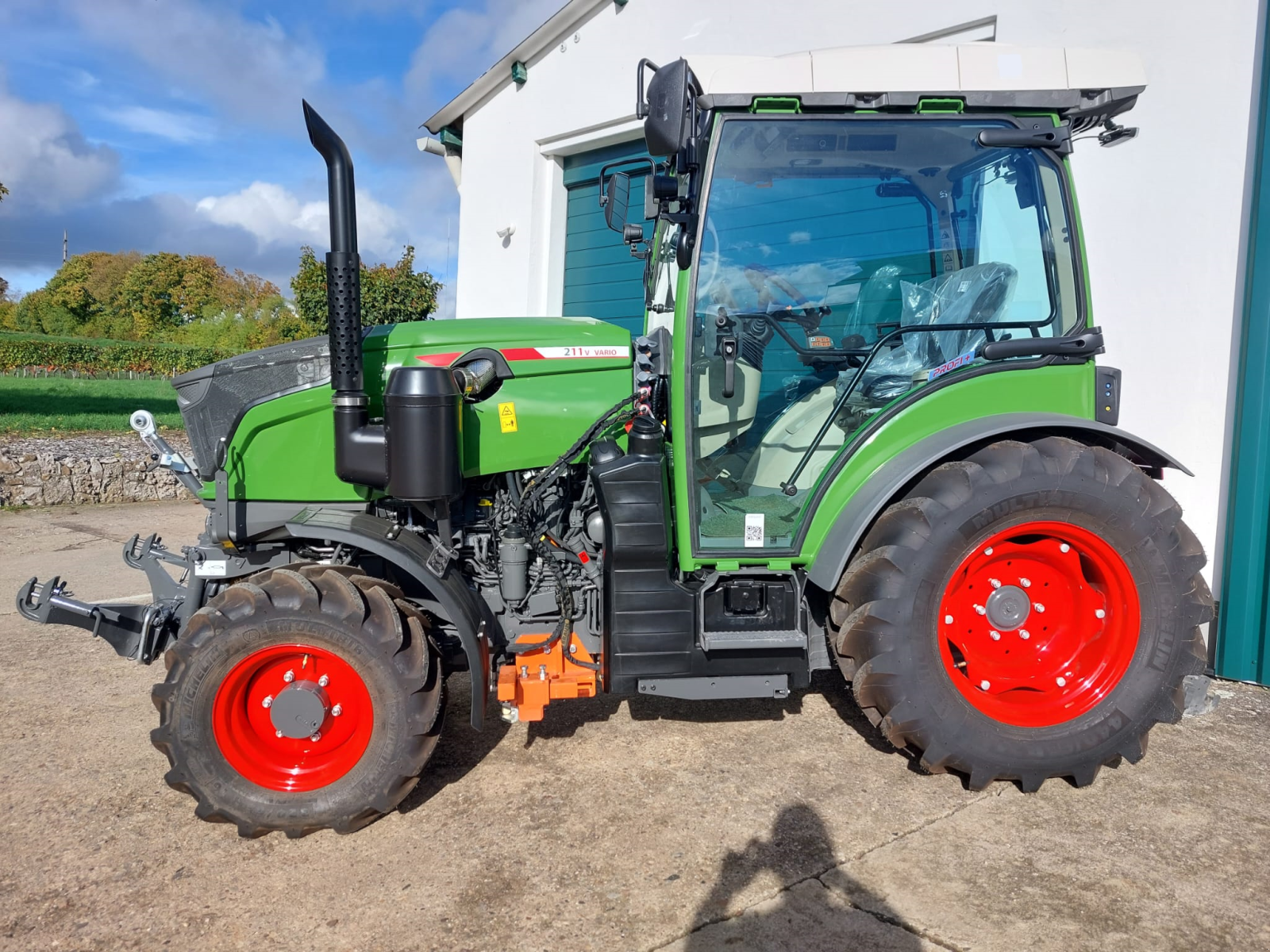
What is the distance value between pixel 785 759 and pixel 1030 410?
1518 millimetres

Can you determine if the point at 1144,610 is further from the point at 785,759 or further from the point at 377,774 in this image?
the point at 377,774

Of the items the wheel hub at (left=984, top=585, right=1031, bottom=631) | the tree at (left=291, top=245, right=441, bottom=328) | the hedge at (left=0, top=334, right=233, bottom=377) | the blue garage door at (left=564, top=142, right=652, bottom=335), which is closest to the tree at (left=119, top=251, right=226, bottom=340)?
the hedge at (left=0, top=334, right=233, bottom=377)

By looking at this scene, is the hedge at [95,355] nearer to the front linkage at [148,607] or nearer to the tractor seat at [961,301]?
the front linkage at [148,607]

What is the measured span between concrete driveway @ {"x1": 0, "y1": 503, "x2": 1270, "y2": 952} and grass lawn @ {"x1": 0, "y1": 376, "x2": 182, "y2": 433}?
15.2 ft

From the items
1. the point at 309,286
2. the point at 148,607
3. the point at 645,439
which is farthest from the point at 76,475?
the point at 309,286

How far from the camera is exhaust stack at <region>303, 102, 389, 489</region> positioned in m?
2.56

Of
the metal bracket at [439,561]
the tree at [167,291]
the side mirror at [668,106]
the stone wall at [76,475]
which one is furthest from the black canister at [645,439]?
the tree at [167,291]

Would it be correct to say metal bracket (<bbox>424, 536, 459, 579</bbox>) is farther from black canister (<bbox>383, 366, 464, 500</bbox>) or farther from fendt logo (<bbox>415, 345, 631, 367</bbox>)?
fendt logo (<bbox>415, 345, 631, 367</bbox>)

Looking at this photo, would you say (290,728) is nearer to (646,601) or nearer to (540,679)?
(540,679)

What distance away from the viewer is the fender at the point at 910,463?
2715 millimetres

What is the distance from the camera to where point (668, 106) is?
238cm

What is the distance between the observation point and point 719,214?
277 cm

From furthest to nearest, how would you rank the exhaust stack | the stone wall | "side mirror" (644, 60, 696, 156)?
1. the stone wall
2. the exhaust stack
3. "side mirror" (644, 60, 696, 156)

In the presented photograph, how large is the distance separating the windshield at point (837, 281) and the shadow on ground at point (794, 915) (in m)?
0.95
